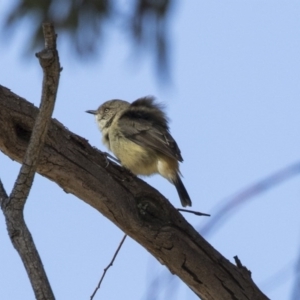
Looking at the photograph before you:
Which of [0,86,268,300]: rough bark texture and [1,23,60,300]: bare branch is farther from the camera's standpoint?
[0,86,268,300]: rough bark texture

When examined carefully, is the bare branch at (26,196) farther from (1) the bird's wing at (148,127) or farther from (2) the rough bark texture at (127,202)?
(1) the bird's wing at (148,127)

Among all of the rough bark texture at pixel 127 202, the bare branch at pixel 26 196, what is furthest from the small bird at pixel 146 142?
the bare branch at pixel 26 196

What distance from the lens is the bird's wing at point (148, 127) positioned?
7.14 metres

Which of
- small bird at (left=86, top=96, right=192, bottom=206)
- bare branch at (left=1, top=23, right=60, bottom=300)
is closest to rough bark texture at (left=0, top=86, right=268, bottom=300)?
bare branch at (left=1, top=23, right=60, bottom=300)

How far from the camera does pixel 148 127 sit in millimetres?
7285

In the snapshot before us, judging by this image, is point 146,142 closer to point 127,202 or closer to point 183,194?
point 183,194

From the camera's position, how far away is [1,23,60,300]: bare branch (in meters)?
3.51

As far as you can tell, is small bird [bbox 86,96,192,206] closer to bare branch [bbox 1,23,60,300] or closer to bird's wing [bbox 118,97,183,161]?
bird's wing [bbox 118,97,183,161]

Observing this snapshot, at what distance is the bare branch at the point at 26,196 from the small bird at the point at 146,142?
3153 millimetres

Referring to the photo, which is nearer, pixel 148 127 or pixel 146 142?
pixel 146 142

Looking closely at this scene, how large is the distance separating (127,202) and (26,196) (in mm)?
1207

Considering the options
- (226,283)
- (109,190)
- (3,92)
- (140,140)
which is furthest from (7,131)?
(140,140)

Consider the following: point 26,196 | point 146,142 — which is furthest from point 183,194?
point 26,196

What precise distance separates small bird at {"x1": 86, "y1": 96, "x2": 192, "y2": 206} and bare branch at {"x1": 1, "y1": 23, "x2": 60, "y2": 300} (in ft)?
10.3
